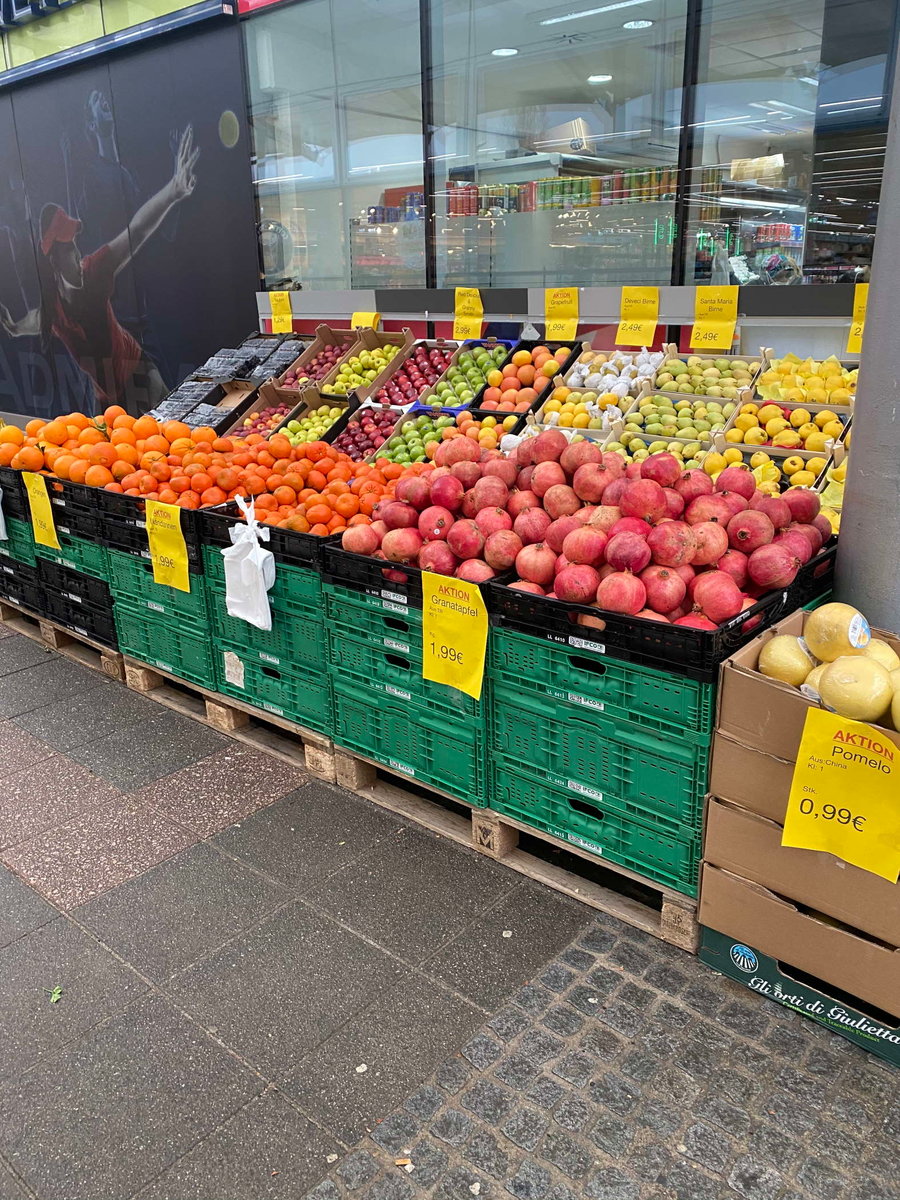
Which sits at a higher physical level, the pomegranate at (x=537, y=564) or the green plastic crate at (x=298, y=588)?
the pomegranate at (x=537, y=564)

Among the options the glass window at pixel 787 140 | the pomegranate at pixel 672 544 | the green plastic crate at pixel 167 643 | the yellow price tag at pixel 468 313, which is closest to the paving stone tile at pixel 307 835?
the green plastic crate at pixel 167 643

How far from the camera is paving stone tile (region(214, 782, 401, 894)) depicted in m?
3.36

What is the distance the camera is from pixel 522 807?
3191 millimetres

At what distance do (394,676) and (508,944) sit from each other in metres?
1.08

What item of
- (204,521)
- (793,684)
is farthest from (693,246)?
(793,684)

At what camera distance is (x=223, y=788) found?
3.95 m

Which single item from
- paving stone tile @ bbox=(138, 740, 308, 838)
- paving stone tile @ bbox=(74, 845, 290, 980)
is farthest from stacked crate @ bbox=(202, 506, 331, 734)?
paving stone tile @ bbox=(74, 845, 290, 980)

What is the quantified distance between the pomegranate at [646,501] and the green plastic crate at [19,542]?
403 cm

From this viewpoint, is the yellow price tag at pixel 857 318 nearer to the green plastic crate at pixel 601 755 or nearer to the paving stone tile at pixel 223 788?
the green plastic crate at pixel 601 755

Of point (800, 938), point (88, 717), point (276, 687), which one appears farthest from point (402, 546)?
point (88, 717)

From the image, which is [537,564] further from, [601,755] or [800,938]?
[800,938]

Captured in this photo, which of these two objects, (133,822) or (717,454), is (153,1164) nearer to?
(133,822)

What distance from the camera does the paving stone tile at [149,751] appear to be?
4086mm

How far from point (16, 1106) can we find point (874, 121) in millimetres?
6563
